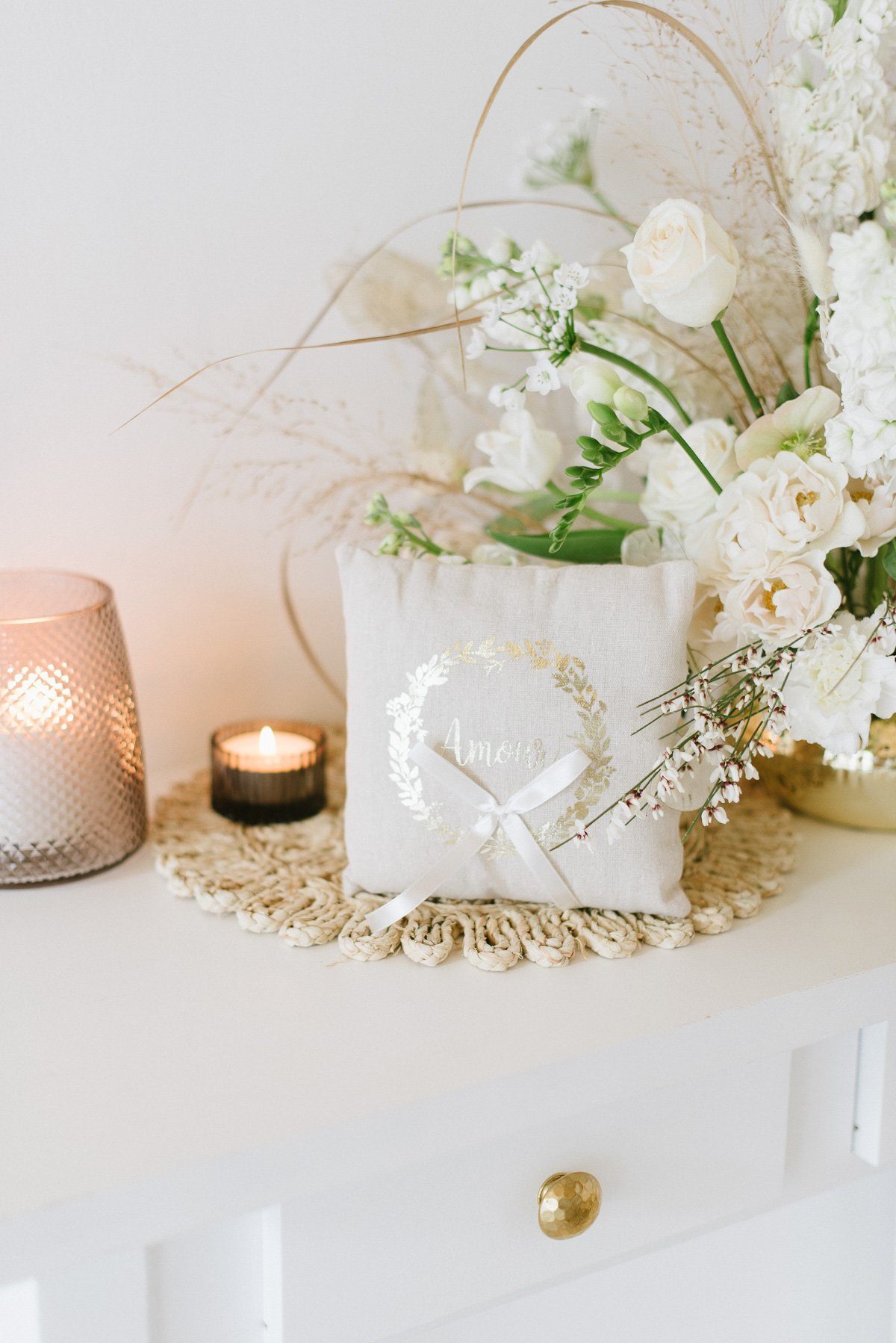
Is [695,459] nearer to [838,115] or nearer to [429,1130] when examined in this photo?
[838,115]

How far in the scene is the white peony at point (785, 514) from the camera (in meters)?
0.71

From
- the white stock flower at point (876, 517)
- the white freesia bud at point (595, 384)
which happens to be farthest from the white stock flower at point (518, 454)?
the white stock flower at point (876, 517)

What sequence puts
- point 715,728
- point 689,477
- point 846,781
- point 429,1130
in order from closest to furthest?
point 429,1130 → point 715,728 → point 689,477 → point 846,781

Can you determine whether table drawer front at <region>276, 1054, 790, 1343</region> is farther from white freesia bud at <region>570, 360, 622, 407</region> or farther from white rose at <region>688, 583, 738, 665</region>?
white freesia bud at <region>570, 360, 622, 407</region>

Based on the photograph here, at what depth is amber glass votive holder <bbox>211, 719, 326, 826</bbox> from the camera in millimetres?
899

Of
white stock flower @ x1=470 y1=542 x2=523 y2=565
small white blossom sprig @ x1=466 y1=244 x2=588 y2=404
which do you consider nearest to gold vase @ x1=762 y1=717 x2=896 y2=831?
white stock flower @ x1=470 y1=542 x2=523 y2=565

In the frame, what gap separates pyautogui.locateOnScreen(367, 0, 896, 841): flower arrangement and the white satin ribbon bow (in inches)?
1.4

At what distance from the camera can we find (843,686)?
741 mm

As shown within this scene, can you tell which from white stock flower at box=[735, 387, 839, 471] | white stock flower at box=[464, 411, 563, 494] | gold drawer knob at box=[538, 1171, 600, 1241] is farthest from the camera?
white stock flower at box=[464, 411, 563, 494]

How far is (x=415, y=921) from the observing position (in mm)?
751

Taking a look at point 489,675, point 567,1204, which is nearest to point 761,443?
point 489,675

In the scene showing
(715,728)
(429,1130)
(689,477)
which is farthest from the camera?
(689,477)

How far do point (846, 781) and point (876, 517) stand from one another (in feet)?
0.87

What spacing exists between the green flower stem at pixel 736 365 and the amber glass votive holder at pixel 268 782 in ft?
1.37
